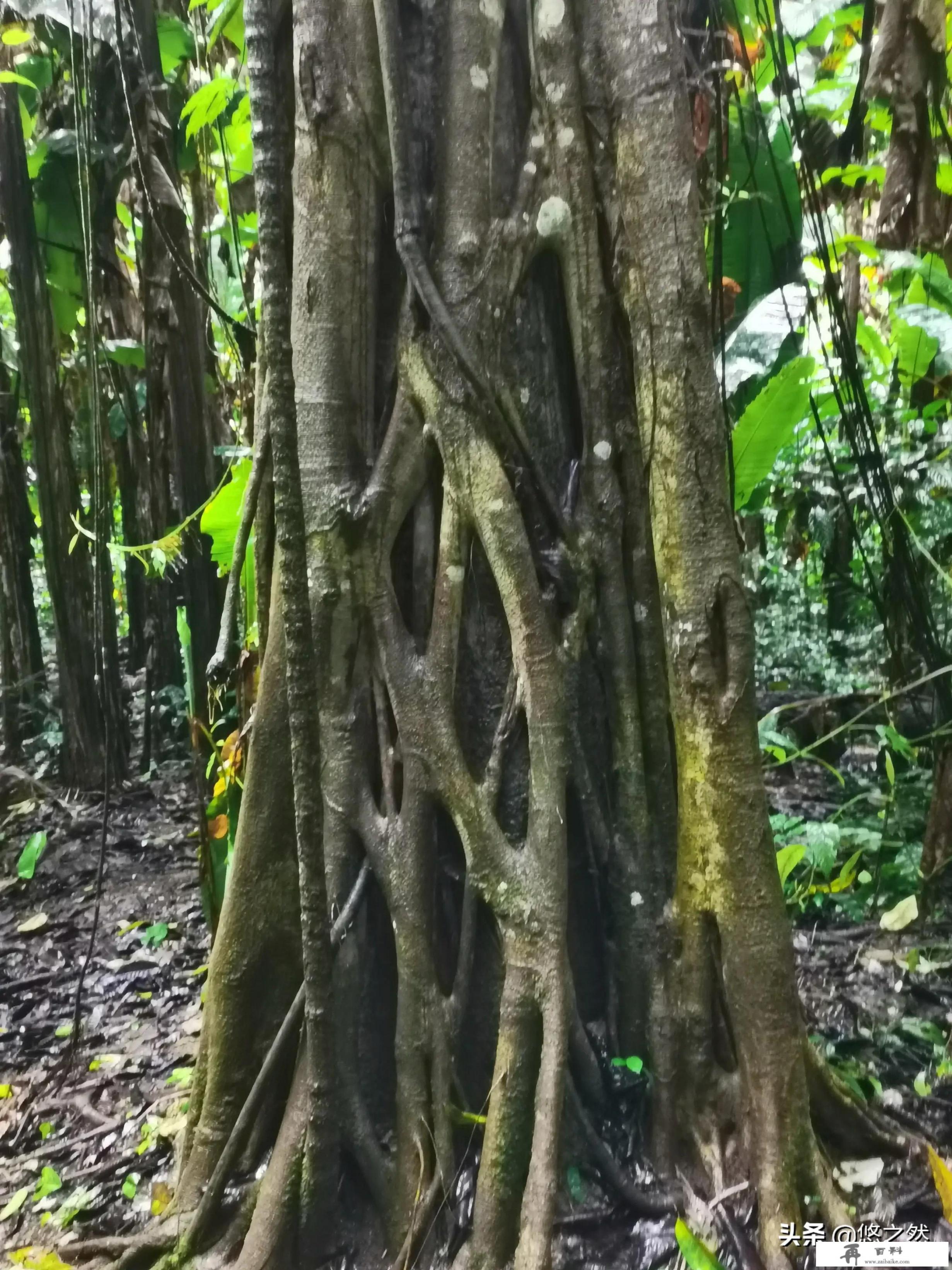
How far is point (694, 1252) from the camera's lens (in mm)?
1732

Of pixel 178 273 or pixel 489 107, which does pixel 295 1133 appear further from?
pixel 178 273

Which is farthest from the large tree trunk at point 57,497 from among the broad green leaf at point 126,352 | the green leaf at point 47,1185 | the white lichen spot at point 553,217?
the white lichen spot at point 553,217

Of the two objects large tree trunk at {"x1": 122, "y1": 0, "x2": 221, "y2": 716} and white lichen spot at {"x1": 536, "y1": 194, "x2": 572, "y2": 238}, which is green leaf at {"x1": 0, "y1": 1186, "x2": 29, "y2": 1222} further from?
large tree trunk at {"x1": 122, "y1": 0, "x2": 221, "y2": 716}

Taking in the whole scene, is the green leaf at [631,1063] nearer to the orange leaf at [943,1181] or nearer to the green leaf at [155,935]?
the orange leaf at [943,1181]

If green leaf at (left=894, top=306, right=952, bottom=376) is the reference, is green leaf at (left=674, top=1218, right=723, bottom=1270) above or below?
below

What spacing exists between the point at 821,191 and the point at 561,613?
190 cm

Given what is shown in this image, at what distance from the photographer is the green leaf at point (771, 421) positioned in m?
2.75

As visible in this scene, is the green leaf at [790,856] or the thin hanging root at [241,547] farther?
the green leaf at [790,856]

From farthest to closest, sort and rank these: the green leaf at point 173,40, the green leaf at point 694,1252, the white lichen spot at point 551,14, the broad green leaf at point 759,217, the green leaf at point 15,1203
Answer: the green leaf at point 173,40 < the broad green leaf at point 759,217 < the green leaf at point 15,1203 < the white lichen spot at point 551,14 < the green leaf at point 694,1252

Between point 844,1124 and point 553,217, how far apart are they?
79.2 inches

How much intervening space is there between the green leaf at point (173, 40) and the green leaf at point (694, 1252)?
16.0 ft

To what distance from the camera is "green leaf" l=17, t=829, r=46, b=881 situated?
4.25 m

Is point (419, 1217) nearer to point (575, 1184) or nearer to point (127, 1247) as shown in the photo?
point (575, 1184)

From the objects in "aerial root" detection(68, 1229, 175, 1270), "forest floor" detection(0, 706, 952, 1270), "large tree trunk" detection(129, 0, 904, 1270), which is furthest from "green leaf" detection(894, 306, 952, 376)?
"aerial root" detection(68, 1229, 175, 1270)
